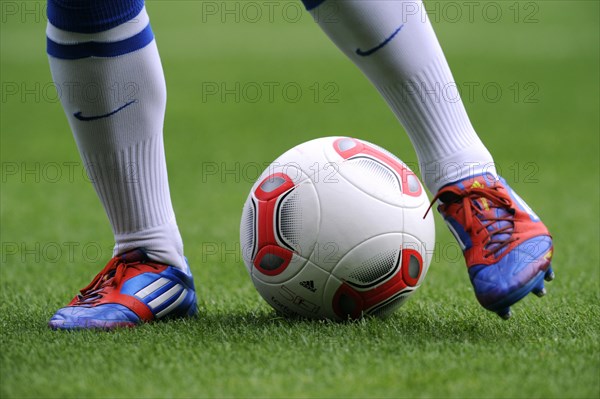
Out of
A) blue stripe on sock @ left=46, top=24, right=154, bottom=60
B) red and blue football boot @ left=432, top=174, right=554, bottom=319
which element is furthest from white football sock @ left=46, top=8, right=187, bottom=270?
red and blue football boot @ left=432, top=174, right=554, bottom=319

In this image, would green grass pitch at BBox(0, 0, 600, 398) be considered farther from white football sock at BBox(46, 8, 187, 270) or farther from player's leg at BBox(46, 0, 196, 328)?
white football sock at BBox(46, 8, 187, 270)

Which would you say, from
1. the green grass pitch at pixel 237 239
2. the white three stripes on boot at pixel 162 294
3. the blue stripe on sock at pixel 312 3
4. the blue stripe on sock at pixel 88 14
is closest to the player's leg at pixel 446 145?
the blue stripe on sock at pixel 312 3

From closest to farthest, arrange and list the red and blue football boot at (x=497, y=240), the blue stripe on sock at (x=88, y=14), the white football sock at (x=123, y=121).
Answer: the red and blue football boot at (x=497, y=240), the blue stripe on sock at (x=88, y=14), the white football sock at (x=123, y=121)

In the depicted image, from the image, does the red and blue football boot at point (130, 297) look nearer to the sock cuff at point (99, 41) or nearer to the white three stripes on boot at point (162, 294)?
the white three stripes on boot at point (162, 294)

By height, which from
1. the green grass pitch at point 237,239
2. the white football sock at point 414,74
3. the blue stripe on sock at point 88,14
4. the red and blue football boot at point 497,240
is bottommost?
the green grass pitch at point 237,239

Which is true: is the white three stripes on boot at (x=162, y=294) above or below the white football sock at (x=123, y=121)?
below

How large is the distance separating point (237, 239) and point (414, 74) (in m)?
2.54

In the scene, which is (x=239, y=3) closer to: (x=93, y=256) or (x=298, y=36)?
(x=298, y=36)

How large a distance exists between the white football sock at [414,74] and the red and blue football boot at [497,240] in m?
0.05

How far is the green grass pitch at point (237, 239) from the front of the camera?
1.78 m

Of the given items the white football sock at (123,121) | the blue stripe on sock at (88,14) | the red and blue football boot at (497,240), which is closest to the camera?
the red and blue football boot at (497,240)

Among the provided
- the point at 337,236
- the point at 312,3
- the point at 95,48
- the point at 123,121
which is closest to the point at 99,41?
the point at 95,48

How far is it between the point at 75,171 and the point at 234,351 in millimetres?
5202

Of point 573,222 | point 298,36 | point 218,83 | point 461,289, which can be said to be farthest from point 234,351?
point 298,36
